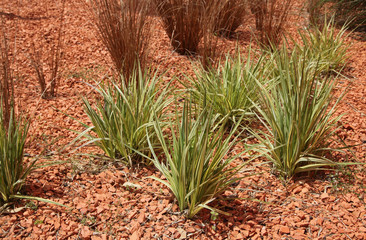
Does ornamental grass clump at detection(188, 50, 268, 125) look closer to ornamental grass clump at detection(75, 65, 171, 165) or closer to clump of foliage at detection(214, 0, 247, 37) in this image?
ornamental grass clump at detection(75, 65, 171, 165)

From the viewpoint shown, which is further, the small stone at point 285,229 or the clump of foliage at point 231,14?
the clump of foliage at point 231,14

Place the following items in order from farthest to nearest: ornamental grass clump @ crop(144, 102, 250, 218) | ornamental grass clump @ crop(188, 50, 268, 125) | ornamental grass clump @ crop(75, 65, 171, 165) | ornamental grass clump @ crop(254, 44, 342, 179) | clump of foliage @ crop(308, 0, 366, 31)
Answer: clump of foliage @ crop(308, 0, 366, 31), ornamental grass clump @ crop(188, 50, 268, 125), ornamental grass clump @ crop(75, 65, 171, 165), ornamental grass clump @ crop(254, 44, 342, 179), ornamental grass clump @ crop(144, 102, 250, 218)

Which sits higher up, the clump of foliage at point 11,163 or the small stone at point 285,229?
the clump of foliage at point 11,163

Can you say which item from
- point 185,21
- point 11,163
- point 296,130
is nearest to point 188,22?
point 185,21

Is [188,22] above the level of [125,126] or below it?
above

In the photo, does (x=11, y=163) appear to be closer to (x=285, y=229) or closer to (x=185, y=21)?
(x=285, y=229)

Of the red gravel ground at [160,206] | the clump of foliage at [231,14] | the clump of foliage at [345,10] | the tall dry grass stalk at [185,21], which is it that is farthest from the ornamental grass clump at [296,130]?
the clump of foliage at [345,10]

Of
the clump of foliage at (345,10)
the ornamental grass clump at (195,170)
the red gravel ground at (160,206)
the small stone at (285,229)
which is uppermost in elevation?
the clump of foliage at (345,10)

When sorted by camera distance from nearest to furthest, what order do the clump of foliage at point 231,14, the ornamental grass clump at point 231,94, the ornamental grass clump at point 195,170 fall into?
1. the ornamental grass clump at point 195,170
2. the ornamental grass clump at point 231,94
3. the clump of foliage at point 231,14

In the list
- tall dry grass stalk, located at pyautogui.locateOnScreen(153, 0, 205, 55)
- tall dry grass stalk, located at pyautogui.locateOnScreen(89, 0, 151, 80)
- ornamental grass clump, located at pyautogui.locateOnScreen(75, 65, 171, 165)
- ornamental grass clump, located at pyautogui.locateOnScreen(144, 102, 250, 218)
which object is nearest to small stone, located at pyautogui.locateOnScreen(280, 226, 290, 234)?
ornamental grass clump, located at pyautogui.locateOnScreen(144, 102, 250, 218)

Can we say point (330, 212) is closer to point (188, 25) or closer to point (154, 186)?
point (154, 186)

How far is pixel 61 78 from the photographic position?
359 centimetres

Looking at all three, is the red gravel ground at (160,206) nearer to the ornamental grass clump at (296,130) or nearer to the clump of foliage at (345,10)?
the ornamental grass clump at (296,130)

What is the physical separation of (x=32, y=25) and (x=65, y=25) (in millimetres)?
373
